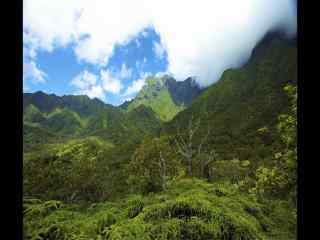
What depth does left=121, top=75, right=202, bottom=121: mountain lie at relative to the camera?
485 inches

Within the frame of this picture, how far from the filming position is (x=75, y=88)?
18.4 meters

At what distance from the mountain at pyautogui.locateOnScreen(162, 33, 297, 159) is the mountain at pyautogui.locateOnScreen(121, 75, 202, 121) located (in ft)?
5.74

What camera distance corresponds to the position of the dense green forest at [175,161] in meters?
2.18

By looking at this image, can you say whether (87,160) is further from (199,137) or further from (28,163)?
(199,137)

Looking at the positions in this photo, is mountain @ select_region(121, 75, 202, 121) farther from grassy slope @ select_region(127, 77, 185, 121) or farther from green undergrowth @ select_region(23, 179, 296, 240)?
green undergrowth @ select_region(23, 179, 296, 240)

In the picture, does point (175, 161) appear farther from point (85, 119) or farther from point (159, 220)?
point (85, 119)

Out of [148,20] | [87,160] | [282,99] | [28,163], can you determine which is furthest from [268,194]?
[148,20]

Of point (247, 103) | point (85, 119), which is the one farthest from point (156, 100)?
point (247, 103)

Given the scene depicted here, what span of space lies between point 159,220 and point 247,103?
7640 millimetres

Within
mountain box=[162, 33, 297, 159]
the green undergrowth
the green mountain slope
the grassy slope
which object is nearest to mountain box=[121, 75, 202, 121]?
the grassy slope

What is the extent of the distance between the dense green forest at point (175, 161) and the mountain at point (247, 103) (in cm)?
3

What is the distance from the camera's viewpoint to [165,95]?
1409 centimetres

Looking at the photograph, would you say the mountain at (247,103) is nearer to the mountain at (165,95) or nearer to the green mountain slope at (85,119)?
the green mountain slope at (85,119)
